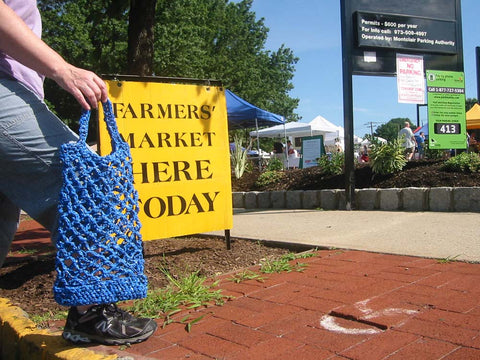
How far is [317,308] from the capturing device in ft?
8.73

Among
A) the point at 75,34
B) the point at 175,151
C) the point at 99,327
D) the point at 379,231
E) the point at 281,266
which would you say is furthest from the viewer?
the point at 75,34

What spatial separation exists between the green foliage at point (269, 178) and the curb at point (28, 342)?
6.81 metres

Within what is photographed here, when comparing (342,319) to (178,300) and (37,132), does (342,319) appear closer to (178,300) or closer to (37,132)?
(178,300)

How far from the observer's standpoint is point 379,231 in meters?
5.04

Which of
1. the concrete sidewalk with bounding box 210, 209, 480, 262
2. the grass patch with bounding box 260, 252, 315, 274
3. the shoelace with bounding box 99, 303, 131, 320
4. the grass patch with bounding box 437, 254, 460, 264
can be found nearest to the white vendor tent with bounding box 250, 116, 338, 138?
the concrete sidewalk with bounding box 210, 209, 480, 262

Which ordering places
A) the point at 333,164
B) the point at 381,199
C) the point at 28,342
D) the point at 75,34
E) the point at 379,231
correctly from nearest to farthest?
1. the point at 28,342
2. the point at 379,231
3. the point at 381,199
4. the point at 333,164
5. the point at 75,34

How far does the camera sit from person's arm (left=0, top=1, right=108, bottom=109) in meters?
1.86

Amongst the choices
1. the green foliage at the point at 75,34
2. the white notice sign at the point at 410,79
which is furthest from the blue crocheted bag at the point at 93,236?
the green foliage at the point at 75,34

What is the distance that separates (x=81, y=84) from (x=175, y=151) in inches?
89.8

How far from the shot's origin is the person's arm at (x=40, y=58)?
1863 mm

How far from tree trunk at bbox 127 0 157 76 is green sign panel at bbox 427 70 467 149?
5151 millimetres

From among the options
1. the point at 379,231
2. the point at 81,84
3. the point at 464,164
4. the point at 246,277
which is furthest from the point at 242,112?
the point at 81,84

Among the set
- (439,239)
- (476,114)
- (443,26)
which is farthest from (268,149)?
(439,239)

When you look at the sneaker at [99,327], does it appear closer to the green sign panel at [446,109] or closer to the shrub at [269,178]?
the green sign panel at [446,109]
